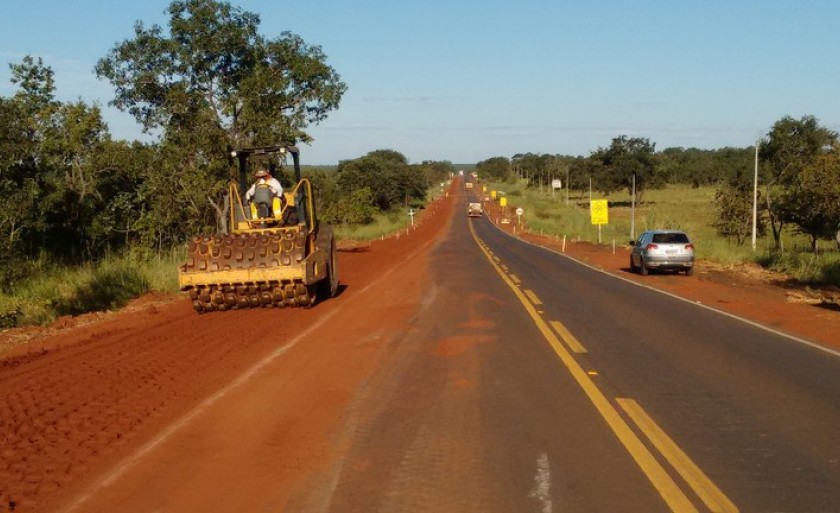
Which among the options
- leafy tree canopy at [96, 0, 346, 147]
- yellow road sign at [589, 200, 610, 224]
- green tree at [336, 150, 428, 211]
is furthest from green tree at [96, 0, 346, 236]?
green tree at [336, 150, 428, 211]

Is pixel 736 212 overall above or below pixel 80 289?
above

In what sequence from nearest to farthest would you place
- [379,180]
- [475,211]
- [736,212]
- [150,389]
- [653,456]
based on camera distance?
1. [653,456]
2. [150,389]
3. [736,212]
4. [379,180]
5. [475,211]

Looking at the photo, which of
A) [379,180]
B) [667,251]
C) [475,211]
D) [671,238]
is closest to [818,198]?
[671,238]

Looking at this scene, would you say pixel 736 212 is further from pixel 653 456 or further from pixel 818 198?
pixel 653 456

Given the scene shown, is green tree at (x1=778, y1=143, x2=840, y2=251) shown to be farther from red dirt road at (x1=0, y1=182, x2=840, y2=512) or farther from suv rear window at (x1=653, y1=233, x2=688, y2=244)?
red dirt road at (x1=0, y1=182, x2=840, y2=512)

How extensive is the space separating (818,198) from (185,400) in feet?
120

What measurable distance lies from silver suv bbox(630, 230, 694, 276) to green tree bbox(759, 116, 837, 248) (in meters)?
19.8

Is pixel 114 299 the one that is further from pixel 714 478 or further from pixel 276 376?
pixel 714 478

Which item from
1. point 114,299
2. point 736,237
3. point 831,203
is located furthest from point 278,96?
point 736,237

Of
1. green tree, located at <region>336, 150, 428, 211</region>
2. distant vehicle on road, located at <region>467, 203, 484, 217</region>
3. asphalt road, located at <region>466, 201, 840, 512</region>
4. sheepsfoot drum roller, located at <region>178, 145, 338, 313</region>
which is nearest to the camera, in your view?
asphalt road, located at <region>466, 201, 840, 512</region>

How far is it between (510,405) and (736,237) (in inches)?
1930

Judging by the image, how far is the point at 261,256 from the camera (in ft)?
49.2

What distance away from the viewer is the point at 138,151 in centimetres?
2952

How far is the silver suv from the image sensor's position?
26938mm
